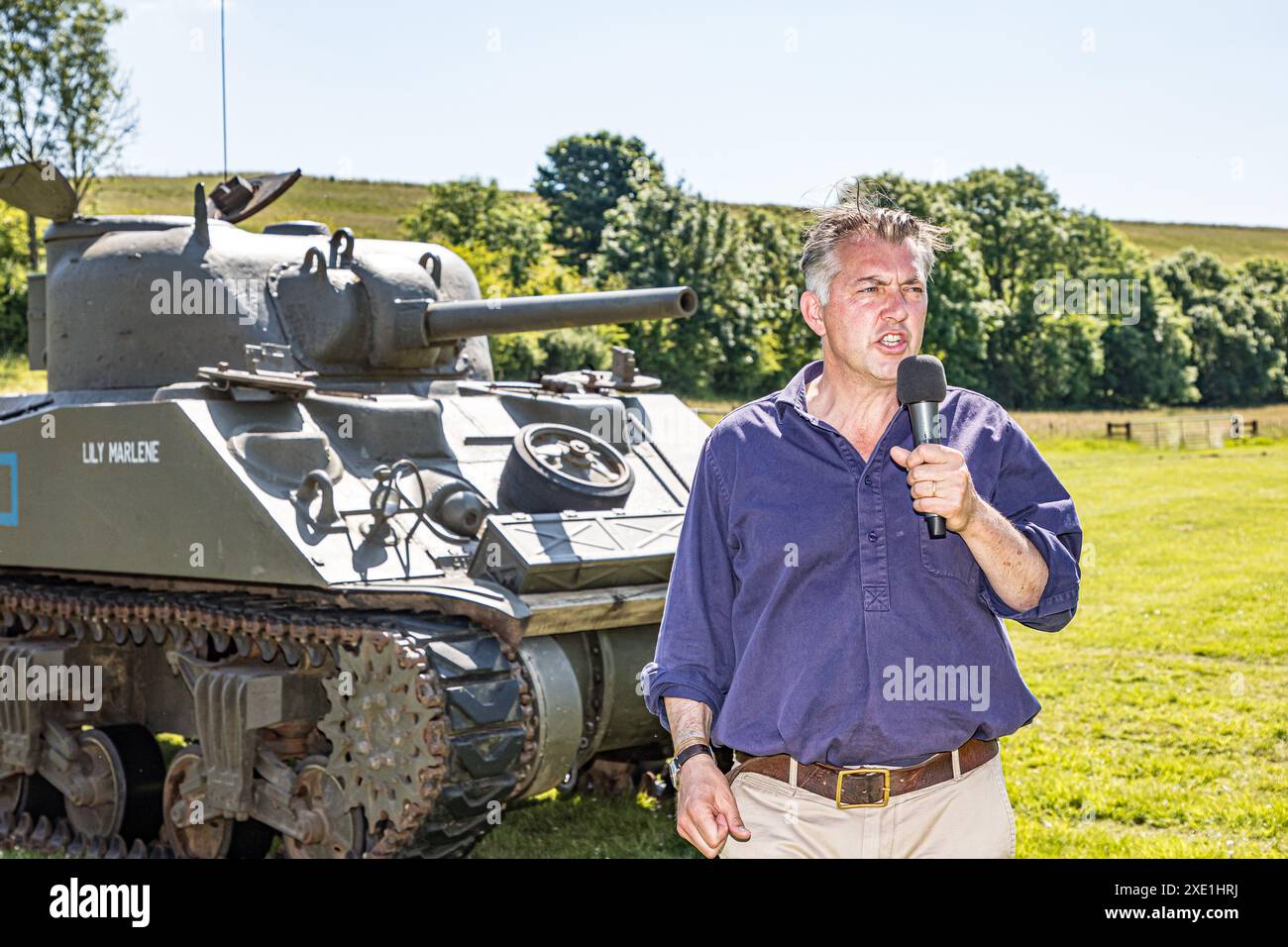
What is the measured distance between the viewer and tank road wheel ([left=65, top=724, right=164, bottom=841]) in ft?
27.9

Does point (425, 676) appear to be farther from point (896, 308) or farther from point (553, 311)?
point (896, 308)

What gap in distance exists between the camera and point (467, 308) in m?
8.51

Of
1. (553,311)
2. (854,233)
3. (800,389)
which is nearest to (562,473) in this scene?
(553,311)

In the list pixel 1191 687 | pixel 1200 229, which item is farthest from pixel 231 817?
pixel 1200 229

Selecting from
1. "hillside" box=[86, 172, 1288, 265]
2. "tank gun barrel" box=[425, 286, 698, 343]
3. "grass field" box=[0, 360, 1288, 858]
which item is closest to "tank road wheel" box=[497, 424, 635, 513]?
"tank gun barrel" box=[425, 286, 698, 343]

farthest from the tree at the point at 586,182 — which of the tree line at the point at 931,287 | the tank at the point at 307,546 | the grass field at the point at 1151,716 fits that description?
the tank at the point at 307,546

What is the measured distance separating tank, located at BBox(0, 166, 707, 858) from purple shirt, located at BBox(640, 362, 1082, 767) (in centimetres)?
344

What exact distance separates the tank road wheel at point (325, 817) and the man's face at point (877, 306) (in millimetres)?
4586

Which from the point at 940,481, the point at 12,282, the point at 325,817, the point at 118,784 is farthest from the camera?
the point at 12,282

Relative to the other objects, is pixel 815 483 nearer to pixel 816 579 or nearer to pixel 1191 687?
pixel 816 579

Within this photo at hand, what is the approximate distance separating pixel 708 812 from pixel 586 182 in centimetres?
5320

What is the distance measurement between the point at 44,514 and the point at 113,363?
0.99m

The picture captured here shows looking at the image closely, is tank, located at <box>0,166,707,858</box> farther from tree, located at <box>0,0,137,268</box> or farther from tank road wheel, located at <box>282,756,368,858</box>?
tree, located at <box>0,0,137,268</box>

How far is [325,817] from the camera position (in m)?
7.28
